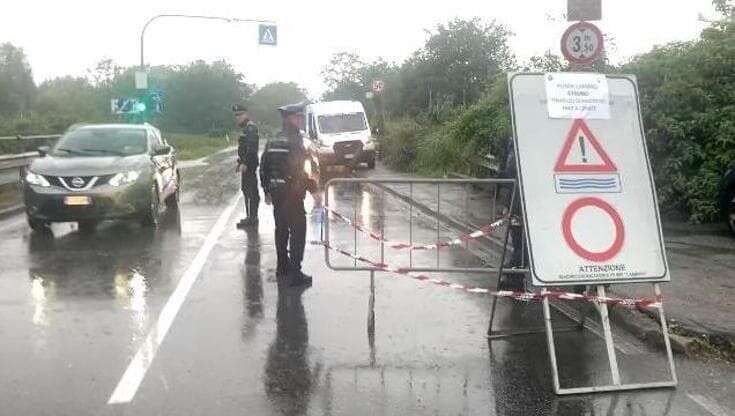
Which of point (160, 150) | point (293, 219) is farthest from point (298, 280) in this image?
point (160, 150)

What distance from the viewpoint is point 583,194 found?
5.54 m

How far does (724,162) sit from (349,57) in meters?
67.7

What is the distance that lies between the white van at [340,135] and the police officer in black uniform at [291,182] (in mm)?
17266

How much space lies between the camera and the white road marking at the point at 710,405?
15.7 ft

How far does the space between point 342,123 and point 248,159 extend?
15872mm

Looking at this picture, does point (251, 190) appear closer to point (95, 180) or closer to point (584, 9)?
point (95, 180)

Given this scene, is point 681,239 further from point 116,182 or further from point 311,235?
point 116,182

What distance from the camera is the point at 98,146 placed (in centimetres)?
1238

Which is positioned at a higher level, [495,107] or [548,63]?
[548,63]

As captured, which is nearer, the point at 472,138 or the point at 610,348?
the point at 610,348

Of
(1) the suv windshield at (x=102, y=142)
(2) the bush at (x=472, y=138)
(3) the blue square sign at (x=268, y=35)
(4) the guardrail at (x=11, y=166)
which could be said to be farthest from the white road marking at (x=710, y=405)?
(3) the blue square sign at (x=268, y=35)

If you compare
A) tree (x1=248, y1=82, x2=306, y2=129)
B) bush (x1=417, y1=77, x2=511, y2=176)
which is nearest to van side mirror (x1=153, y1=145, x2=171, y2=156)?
bush (x1=417, y1=77, x2=511, y2=176)

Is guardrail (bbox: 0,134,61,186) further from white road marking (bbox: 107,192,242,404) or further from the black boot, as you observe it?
the black boot

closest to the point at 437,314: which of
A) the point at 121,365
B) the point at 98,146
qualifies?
the point at 121,365
